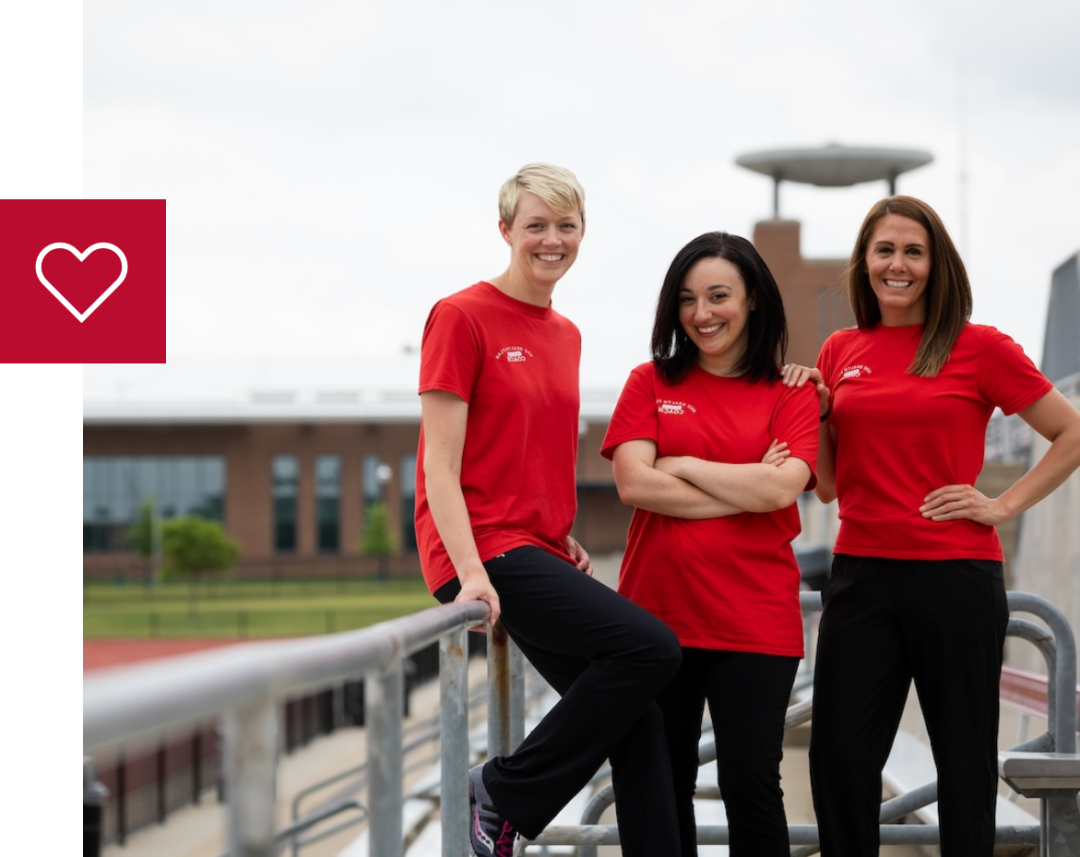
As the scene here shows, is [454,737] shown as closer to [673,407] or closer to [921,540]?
[673,407]

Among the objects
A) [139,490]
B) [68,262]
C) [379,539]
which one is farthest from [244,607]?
[68,262]

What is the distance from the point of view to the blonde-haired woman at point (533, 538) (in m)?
2.71

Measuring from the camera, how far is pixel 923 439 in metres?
3.05

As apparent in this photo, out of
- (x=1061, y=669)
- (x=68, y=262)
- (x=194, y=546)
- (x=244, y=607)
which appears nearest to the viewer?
(x=1061, y=669)

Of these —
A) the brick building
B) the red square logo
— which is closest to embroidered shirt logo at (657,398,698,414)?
the red square logo

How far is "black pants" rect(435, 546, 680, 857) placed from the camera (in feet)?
8.83

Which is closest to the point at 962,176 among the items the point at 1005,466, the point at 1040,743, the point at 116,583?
the point at 1005,466

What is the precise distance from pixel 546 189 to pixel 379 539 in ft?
169


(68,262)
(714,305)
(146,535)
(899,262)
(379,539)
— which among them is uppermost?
(68,262)

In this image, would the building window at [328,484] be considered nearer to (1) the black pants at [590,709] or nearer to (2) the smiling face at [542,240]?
(2) the smiling face at [542,240]

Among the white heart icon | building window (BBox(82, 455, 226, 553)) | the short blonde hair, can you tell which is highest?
the white heart icon

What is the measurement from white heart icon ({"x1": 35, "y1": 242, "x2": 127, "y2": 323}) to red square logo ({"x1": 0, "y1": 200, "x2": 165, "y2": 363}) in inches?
0.4

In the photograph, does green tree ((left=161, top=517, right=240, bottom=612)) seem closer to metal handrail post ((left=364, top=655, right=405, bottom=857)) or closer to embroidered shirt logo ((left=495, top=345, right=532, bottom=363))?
embroidered shirt logo ((left=495, top=345, right=532, bottom=363))

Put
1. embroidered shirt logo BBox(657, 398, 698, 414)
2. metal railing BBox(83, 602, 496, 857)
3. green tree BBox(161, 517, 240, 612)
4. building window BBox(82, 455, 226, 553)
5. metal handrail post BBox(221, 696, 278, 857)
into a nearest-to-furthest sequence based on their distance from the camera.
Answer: metal railing BBox(83, 602, 496, 857) < metal handrail post BBox(221, 696, 278, 857) < embroidered shirt logo BBox(657, 398, 698, 414) < green tree BBox(161, 517, 240, 612) < building window BBox(82, 455, 226, 553)
